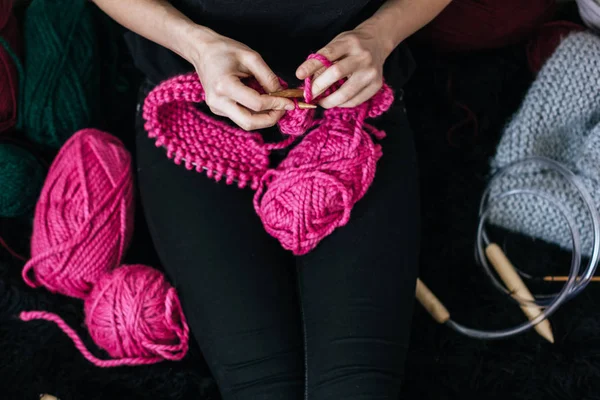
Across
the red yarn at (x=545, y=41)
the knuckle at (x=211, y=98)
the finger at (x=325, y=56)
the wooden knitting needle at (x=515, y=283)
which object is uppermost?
the knuckle at (x=211, y=98)

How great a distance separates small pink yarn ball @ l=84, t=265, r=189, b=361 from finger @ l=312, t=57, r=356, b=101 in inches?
16.1

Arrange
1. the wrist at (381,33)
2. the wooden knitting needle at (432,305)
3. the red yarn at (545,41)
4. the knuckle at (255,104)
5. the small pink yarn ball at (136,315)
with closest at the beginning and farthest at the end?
the knuckle at (255,104), the wrist at (381,33), the small pink yarn ball at (136,315), the wooden knitting needle at (432,305), the red yarn at (545,41)

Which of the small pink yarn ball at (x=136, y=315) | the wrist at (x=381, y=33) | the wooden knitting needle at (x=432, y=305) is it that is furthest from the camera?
the wooden knitting needle at (x=432, y=305)

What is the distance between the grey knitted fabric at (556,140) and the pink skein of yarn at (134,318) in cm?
65

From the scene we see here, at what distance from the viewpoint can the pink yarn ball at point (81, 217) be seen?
3.07ft

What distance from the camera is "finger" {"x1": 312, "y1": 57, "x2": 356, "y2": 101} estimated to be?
67cm

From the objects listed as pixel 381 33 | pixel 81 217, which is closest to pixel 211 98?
pixel 381 33

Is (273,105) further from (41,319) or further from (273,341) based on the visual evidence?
(41,319)

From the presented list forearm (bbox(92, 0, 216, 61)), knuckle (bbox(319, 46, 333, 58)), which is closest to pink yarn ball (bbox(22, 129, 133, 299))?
forearm (bbox(92, 0, 216, 61))

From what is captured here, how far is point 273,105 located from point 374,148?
0.71 feet

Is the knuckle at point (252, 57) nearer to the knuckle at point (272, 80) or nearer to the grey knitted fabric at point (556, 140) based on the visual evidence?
the knuckle at point (272, 80)

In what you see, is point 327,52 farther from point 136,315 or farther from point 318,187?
point 136,315

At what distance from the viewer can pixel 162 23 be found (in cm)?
76

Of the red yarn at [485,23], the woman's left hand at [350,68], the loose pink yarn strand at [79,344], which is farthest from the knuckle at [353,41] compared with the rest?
the loose pink yarn strand at [79,344]
